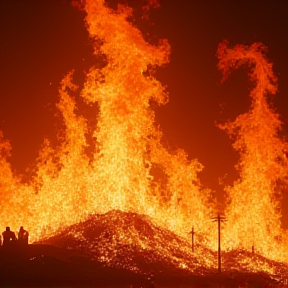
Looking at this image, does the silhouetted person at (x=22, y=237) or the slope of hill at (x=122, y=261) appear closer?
the slope of hill at (x=122, y=261)

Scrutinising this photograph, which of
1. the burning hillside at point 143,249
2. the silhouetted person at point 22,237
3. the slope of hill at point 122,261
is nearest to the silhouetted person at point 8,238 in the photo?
the silhouetted person at point 22,237

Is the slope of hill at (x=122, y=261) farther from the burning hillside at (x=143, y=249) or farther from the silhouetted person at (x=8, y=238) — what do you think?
the silhouetted person at (x=8, y=238)

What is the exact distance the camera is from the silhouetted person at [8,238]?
105188 mm

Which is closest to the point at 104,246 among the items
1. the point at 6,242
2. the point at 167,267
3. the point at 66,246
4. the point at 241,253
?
the point at 66,246

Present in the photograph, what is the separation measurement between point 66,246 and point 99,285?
31.3m

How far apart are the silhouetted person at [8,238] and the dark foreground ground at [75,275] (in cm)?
151

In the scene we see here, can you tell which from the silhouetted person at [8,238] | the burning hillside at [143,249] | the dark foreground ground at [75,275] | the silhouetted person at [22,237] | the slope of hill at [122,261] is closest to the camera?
the dark foreground ground at [75,275]

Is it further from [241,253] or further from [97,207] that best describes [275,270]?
[97,207]

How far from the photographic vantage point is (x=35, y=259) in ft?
345

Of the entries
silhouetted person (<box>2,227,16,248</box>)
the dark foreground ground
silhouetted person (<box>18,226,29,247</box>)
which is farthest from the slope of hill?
silhouetted person (<box>2,227,16,248</box>)

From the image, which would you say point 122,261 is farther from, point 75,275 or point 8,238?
point 8,238

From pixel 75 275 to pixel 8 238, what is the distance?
14.6m

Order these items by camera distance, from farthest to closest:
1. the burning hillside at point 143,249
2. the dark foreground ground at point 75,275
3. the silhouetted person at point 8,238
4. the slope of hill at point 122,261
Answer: the burning hillside at point 143,249, the silhouetted person at point 8,238, the slope of hill at point 122,261, the dark foreground ground at point 75,275

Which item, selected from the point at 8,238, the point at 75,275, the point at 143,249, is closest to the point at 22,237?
the point at 8,238
